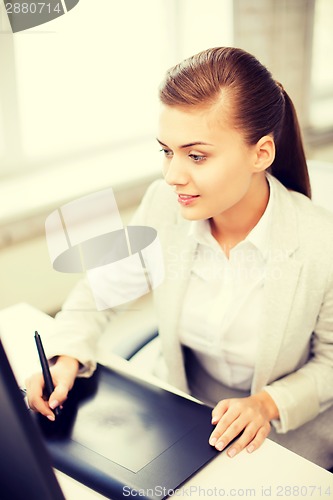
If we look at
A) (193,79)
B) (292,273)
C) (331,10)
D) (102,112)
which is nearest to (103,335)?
(292,273)

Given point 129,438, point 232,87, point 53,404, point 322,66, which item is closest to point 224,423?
point 129,438

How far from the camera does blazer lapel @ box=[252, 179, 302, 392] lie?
0.94 meters

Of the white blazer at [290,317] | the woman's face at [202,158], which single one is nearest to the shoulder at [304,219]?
the white blazer at [290,317]

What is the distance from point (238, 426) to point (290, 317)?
0.28 metres

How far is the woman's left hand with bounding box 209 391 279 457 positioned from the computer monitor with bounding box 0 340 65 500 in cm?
35

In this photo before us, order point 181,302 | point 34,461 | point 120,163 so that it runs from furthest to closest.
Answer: point 120,163
point 181,302
point 34,461

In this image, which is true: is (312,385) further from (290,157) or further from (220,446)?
(290,157)

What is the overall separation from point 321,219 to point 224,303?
0.24 m

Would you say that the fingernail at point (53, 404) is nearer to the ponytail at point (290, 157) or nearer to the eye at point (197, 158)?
the eye at point (197, 158)

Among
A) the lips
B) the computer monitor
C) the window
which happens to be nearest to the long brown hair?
the lips

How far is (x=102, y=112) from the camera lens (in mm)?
1687

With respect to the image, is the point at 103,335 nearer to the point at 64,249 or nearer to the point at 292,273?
the point at 64,249

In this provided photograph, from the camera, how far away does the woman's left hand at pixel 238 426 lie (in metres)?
0.70

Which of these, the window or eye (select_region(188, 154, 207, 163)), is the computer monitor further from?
the window
